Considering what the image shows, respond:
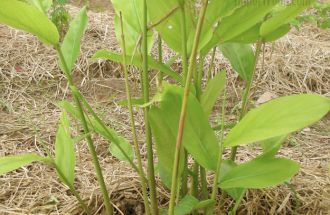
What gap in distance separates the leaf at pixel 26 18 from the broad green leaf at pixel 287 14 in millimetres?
291

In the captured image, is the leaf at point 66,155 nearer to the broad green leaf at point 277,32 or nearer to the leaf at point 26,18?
the leaf at point 26,18

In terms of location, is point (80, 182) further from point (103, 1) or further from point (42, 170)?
point (103, 1)

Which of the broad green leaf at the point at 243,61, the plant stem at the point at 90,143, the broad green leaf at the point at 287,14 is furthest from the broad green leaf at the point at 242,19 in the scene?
the plant stem at the point at 90,143

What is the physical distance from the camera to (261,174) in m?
0.60

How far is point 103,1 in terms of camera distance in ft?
9.77

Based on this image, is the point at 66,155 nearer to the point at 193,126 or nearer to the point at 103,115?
the point at 193,126

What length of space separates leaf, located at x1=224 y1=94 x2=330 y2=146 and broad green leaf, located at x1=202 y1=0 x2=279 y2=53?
14 cm

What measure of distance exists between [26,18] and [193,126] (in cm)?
26

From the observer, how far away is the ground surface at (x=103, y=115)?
0.88 meters

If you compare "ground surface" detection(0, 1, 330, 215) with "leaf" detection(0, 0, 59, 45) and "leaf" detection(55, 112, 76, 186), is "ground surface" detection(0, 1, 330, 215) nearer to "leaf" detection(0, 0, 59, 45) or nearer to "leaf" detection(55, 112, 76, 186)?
"leaf" detection(55, 112, 76, 186)

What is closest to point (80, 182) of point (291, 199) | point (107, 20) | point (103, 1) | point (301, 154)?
point (291, 199)

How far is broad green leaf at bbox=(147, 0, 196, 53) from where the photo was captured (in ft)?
1.97

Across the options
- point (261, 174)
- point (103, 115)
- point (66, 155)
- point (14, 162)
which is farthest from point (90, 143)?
point (103, 115)

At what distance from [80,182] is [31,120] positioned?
48cm
